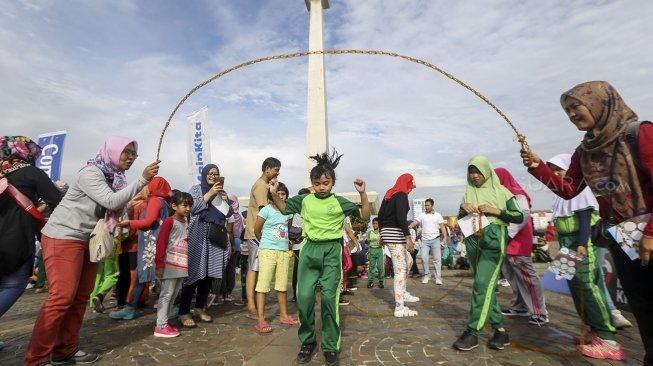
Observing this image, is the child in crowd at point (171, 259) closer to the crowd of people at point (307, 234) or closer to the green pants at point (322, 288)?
the crowd of people at point (307, 234)

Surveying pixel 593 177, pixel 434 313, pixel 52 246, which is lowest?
pixel 434 313

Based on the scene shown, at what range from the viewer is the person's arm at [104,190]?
2.83 metres

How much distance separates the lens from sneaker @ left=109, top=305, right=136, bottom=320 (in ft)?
15.3

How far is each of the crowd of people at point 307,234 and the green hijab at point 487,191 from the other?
0.01 metres

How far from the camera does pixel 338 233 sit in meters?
3.24

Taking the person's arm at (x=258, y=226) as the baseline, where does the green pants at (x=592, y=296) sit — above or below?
below

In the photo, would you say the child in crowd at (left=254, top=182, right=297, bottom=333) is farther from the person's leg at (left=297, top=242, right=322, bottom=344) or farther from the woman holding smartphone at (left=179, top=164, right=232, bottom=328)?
the person's leg at (left=297, top=242, right=322, bottom=344)

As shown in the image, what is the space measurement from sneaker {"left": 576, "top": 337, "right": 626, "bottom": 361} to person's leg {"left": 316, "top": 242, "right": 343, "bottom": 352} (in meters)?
2.28

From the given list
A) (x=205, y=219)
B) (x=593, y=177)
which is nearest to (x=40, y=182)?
(x=205, y=219)

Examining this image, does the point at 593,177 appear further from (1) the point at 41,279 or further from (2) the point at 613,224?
(1) the point at 41,279

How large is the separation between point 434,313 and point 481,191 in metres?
2.33

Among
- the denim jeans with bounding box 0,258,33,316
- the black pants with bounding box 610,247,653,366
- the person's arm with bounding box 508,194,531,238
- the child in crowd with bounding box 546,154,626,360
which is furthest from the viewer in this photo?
the person's arm with bounding box 508,194,531,238

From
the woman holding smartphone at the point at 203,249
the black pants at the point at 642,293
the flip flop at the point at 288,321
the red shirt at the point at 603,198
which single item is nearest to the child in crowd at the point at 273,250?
the flip flop at the point at 288,321

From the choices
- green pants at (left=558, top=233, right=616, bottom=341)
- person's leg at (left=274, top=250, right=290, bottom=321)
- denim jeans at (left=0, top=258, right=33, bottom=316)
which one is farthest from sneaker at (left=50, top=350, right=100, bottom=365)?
green pants at (left=558, top=233, right=616, bottom=341)
